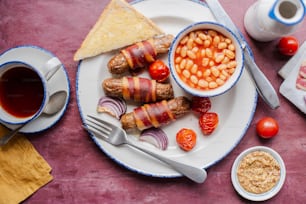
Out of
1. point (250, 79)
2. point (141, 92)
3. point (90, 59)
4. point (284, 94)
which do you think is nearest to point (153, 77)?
point (141, 92)

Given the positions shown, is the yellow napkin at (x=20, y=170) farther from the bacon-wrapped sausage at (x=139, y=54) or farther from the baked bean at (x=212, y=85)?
the baked bean at (x=212, y=85)

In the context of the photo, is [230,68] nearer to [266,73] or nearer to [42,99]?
[266,73]

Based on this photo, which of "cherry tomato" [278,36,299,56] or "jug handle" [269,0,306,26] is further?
"cherry tomato" [278,36,299,56]

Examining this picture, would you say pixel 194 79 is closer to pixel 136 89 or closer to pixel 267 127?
pixel 136 89

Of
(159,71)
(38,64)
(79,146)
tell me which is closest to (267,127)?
(159,71)

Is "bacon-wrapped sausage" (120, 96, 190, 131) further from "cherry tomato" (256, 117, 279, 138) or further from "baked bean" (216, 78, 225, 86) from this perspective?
"cherry tomato" (256, 117, 279, 138)

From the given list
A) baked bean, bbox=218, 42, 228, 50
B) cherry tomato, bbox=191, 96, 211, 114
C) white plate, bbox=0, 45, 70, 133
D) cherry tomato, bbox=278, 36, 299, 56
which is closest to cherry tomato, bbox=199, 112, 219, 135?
cherry tomato, bbox=191, 96, 211, 114
